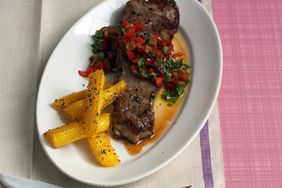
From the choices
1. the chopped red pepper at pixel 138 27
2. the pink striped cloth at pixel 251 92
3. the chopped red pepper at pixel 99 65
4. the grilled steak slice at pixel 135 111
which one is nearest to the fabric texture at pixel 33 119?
the pink striped cloth at pixel 251 92

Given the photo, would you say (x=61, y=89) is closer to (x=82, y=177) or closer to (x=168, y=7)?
(x=82, y=177)

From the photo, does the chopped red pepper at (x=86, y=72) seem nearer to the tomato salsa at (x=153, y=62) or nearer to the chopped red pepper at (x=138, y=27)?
the tomato salsa at (x=153, y=62)

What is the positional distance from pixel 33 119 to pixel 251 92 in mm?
1415

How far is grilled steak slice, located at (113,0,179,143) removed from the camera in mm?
2730

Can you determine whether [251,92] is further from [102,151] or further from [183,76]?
[102,151]

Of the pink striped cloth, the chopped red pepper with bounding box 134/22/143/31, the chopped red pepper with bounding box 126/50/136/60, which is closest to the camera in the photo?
the pink striped cloth

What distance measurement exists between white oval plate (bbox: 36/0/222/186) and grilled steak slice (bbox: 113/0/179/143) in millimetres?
90

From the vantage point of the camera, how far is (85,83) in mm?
3012

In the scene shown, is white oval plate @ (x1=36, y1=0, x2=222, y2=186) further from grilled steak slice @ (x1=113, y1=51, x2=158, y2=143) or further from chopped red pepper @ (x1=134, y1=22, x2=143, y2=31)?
chopped red pepper @ (x1=134, y1=22, x2=143, y2=31)

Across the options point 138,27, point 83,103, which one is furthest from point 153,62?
point 83,103

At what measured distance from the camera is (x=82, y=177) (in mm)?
2539

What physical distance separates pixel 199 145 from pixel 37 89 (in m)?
1.11

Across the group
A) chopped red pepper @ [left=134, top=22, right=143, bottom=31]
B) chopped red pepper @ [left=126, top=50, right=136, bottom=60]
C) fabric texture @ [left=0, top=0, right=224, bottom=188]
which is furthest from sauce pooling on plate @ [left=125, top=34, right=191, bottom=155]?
chopped red pepper @ [left=134, top=22, right=143, bottom=31]

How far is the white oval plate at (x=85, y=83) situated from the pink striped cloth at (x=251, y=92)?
0.26 metres
